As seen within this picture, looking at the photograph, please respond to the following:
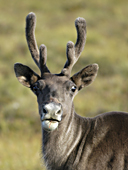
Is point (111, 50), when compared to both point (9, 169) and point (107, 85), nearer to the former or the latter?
point (107, 85)

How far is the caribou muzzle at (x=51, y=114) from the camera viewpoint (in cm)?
479

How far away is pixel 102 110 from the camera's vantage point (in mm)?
13789

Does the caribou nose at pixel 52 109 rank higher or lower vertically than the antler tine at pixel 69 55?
lower

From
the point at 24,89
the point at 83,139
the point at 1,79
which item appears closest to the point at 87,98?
the point at 24,89

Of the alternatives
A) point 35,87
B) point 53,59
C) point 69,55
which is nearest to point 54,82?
point 35,87

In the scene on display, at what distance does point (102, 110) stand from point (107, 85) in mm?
3921

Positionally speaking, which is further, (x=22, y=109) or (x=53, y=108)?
(x=22, y=109)

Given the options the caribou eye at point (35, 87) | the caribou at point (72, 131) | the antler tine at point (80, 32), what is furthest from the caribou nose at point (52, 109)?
the antler tine at point (80, 32)

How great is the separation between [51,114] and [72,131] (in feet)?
3.13

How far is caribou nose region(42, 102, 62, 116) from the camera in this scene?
478cm

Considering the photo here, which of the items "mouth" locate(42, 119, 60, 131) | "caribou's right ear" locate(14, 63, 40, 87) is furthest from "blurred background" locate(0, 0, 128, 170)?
"caribou's right ear" locate(14, 63, 40, 87)

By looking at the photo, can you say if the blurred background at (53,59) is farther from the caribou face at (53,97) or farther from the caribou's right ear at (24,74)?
the caribou's right ear at (24,74)

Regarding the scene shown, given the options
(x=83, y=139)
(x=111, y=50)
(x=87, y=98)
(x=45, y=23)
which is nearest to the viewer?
(x=83, y=139)

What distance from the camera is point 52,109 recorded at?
4.79 m
